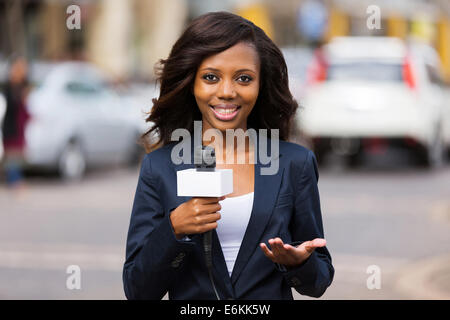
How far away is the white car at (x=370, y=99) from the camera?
523 inches

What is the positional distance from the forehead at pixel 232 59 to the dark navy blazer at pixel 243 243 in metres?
0.28

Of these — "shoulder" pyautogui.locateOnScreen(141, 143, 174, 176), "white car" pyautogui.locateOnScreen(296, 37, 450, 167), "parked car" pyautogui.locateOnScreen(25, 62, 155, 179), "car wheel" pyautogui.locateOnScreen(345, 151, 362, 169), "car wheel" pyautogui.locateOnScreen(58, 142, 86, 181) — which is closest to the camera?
"shoulder" pyautogui.locateOnScreen(141, 143, 174, 176)

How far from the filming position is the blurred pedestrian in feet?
37.9

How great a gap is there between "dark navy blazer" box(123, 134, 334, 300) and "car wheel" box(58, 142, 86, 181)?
10.6 meters

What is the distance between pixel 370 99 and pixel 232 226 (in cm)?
1114

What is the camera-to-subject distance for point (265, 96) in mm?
2652

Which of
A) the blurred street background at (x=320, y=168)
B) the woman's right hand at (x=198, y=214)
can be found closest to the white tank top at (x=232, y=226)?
the woman's right hand at (x=198, y=214)

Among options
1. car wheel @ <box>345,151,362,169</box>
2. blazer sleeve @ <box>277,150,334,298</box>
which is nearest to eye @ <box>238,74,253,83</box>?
blazer sleeve @ <box>277,150,334,298</box>

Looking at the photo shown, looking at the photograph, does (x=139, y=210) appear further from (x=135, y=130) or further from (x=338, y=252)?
(x=135, y=130)

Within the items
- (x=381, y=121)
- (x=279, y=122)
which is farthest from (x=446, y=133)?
(x=279, y=122)

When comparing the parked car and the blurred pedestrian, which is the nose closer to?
the blurred pedestrian

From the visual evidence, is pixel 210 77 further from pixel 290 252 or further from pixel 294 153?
pixel 290 252

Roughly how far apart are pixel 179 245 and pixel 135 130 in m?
13.2

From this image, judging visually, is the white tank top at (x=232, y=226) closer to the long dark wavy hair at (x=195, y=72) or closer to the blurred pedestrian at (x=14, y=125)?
the long dark wavy hair at (x=195, y=72)
